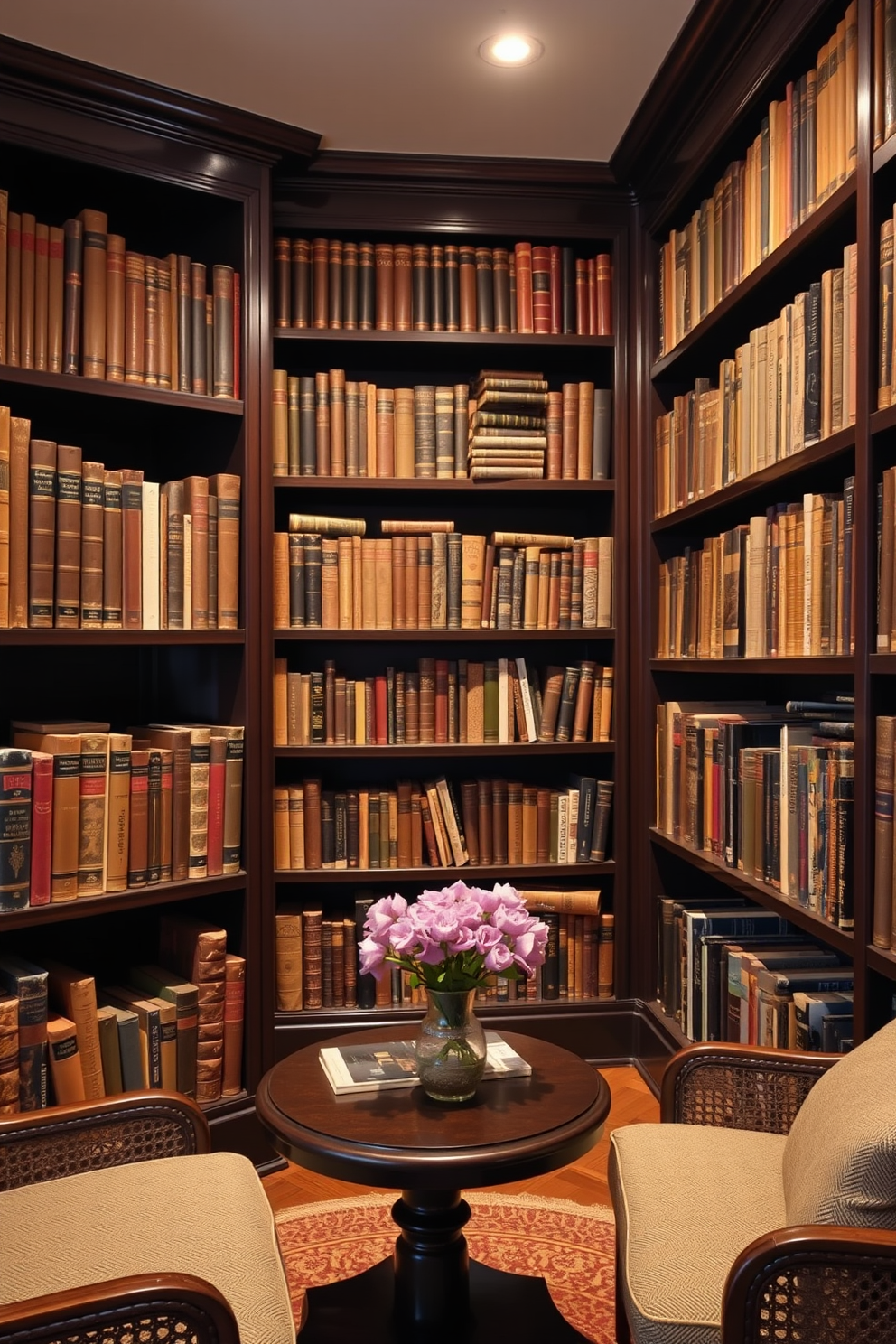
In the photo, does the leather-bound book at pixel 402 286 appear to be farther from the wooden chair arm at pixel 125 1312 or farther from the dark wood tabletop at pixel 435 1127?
the wooden chair arm at pixel 125 1312

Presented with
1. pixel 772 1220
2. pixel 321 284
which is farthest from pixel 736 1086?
pixel 321 284

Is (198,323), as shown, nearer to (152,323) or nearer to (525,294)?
(152,323)

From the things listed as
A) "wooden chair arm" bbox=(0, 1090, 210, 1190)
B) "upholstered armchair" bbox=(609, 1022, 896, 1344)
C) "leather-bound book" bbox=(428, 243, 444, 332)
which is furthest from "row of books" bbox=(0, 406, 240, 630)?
"upholstered armchair" bbox=(609, 1022, 896, 1344)

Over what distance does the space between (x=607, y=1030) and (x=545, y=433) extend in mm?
1764

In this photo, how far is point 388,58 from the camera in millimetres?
2467

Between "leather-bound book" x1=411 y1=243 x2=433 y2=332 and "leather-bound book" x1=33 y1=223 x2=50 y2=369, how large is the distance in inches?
39.7

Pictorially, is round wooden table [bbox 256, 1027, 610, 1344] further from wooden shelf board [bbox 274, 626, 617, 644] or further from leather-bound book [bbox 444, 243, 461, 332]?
leather-bound book [bbox 444, 243, 461, 332]

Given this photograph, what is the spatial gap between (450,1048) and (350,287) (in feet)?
7.20

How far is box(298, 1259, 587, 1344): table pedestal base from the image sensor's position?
5.50 feet

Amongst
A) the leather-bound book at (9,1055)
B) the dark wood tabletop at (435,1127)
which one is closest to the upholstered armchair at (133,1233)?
the dark wood tabletop at (435,1127)

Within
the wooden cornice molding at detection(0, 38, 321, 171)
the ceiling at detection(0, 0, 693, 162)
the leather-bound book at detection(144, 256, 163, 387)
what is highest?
the ceiling at detection(0, 0, 693, 162)

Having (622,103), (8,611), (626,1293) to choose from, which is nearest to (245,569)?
(8,611)

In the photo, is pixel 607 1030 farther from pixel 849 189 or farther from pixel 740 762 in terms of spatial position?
pixel 849 189

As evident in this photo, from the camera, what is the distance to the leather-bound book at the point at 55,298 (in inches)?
99.8
